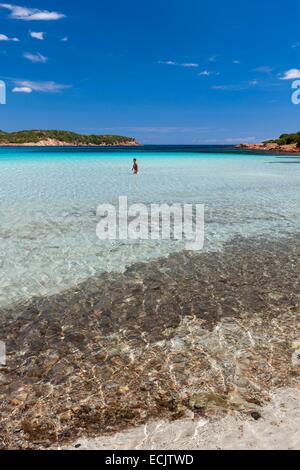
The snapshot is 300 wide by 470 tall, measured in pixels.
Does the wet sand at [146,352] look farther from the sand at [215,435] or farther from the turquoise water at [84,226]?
the turquoise water at [84,226]

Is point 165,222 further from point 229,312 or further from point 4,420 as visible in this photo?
point 4,420

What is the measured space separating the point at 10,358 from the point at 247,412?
4304 mm

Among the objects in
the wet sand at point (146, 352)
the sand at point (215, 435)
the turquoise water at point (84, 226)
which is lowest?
the sand at point (215, 435)

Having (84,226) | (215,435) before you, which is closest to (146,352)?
(215,435)

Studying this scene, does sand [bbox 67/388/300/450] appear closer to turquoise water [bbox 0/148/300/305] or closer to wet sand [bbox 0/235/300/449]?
wet sand [bbox 0/235/300/449]

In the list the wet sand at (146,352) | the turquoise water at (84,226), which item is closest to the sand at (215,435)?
the wet sand at (146,352)

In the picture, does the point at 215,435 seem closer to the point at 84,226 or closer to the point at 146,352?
the point at 146,352

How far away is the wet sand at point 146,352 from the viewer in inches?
215

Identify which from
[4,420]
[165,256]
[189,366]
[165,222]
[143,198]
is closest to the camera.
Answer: [4,420]

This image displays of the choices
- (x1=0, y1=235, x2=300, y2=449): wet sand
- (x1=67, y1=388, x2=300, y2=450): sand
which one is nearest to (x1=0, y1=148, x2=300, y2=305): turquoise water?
(x1=0, y1=235, x2=300, y2=449): wet sand

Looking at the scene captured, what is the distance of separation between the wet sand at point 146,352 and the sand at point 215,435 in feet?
0.32

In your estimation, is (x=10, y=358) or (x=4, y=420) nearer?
(x=4, y=420)
